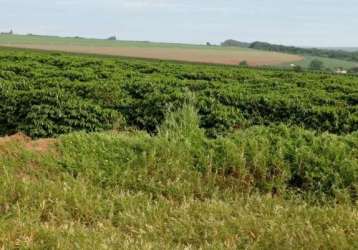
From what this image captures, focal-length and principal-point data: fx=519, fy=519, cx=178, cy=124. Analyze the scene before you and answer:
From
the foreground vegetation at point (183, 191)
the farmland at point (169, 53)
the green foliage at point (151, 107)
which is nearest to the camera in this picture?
the foreground vegetation at point (183, 191)

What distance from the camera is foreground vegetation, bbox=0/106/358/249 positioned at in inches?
158

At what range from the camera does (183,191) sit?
5.27 meters

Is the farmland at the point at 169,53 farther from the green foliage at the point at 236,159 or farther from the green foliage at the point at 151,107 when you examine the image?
the green foliage at the point at 236,159

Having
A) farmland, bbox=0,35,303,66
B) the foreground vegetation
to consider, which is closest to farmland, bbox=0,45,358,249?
the foreground vegetation

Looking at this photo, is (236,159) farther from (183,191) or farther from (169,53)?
(169,53)

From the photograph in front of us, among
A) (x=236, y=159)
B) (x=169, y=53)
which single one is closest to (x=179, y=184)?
(x=236, y=159)

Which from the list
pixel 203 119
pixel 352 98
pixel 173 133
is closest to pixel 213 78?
pixel 352 98

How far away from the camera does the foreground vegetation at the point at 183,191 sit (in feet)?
13.2

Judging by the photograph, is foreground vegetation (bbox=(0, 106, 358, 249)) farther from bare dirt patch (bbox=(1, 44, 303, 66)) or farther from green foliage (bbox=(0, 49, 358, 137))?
bare dirt patch (bbox=(1, 44, 303, 66))

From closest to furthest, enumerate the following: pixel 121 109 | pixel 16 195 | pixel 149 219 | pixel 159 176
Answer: pixel 149 219
pixel 16 195
pixel 159 176
pixel 121 109

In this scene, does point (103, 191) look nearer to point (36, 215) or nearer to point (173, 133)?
point (36, 215)

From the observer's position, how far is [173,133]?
6.67 metres

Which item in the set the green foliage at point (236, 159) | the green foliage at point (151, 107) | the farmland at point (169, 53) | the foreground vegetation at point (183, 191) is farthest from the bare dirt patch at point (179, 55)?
the foreground vegetation at point (183, 191)

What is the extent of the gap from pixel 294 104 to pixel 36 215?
22.4ft
